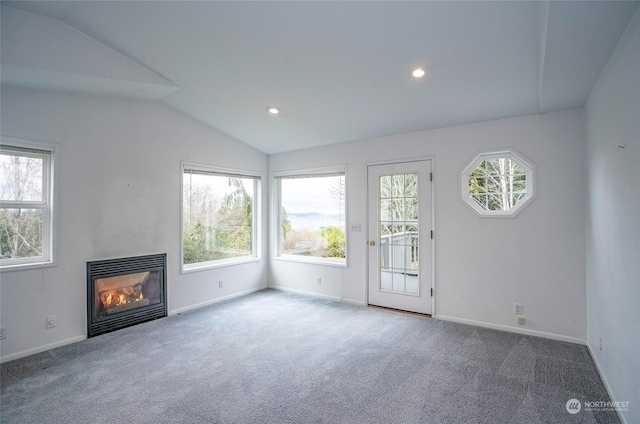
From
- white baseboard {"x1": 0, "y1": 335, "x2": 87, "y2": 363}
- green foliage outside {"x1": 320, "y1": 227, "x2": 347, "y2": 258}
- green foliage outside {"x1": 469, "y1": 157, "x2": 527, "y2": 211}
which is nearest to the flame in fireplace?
white baseboard {"x1": 0, "y1": 335, "x2": 87, "y2": 363}

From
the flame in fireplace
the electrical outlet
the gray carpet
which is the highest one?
the flame in fireplace

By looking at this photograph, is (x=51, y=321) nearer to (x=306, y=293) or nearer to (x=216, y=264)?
(x=216, y=264)

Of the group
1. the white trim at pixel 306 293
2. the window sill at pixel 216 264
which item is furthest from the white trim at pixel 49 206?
the white trim at pixel 306 293

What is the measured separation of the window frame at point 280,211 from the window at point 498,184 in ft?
5.74

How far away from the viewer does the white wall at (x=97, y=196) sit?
3.16 metres

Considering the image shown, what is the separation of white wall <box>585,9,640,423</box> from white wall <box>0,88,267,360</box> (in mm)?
4455

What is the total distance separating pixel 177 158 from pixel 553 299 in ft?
15.7

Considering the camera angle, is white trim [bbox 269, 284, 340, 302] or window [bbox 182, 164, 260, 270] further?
white trim [bbox 269, 284, 340, 302]

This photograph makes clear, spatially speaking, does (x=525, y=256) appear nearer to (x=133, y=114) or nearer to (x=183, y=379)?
(x=183, y=379)

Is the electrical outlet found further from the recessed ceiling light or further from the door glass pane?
the recessed ceiling light

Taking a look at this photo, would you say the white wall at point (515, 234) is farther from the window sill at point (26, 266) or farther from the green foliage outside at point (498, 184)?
the window sill at point (26, 266)

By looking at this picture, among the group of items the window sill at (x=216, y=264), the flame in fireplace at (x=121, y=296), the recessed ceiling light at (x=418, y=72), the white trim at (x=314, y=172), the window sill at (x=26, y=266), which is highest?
the recessed ceiling light at (x=418, y=72)

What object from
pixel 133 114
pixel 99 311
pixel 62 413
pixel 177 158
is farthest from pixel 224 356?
pixel 133 114

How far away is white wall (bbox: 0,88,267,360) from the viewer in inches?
124
